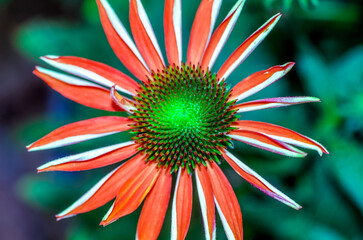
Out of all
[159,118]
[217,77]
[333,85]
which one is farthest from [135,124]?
[333,85]

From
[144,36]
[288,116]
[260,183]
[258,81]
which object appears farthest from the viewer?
[288,116]

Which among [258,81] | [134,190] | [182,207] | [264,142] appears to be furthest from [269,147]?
[134,190]

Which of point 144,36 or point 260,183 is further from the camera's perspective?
point 144,36

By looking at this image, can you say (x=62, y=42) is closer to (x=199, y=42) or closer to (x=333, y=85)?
(x=199, y=42)

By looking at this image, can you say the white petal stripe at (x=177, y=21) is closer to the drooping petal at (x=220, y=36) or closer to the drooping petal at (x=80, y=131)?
the drooping petal at (x=220, y=36)

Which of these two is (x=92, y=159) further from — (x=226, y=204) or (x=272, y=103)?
(x=272, y=103)

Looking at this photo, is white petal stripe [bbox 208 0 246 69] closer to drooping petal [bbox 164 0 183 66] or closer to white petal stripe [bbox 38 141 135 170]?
drooping petal [bbox 164 0 183 66]
